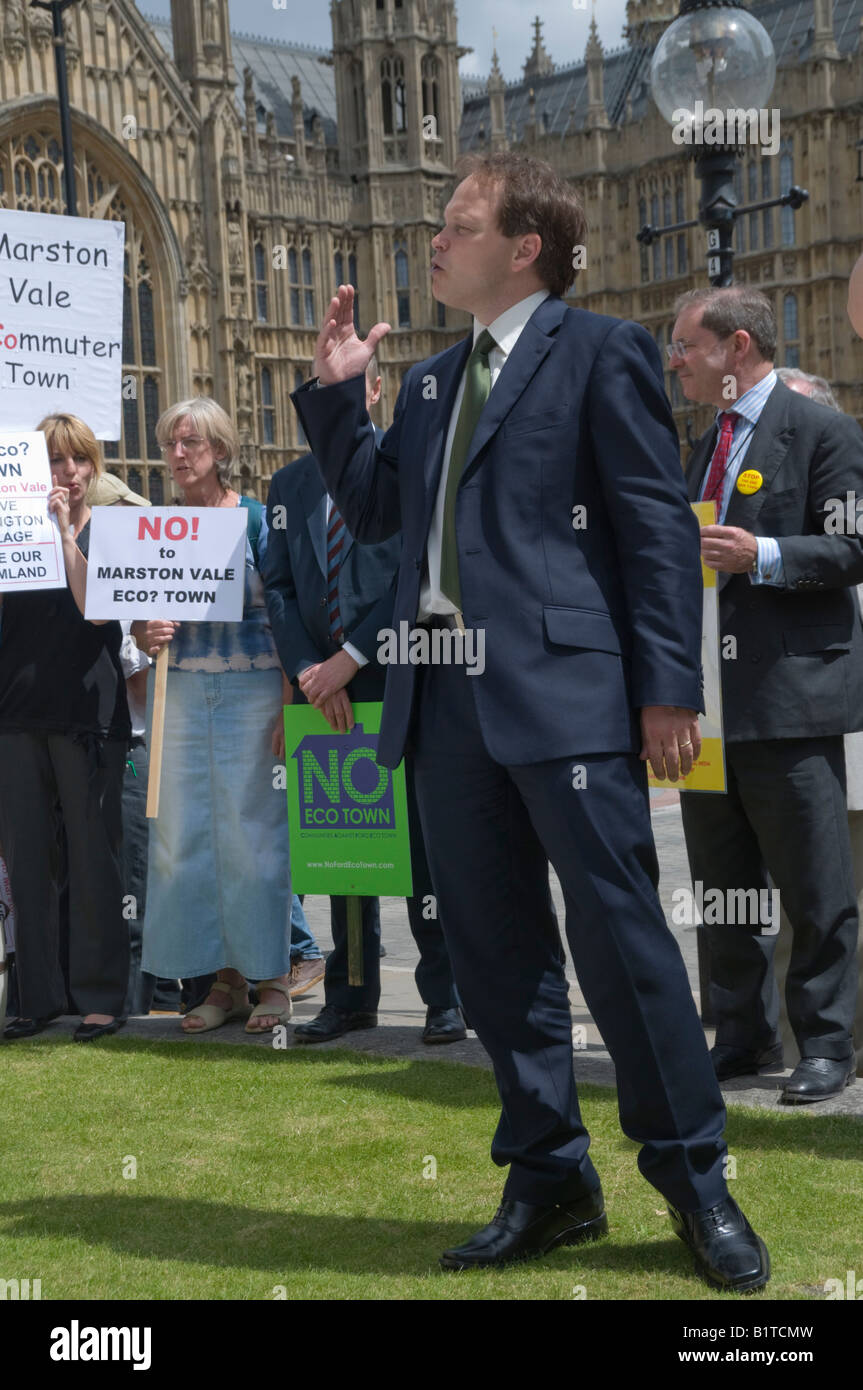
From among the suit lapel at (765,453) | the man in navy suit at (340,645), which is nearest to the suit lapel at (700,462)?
the suit lapel at (765,453)

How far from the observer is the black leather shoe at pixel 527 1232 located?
305cm

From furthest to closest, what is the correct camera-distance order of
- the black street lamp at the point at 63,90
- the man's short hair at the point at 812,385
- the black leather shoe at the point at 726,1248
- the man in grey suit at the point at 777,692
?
the black street lamp at the point at 63,90 → the man's short hair at the point at 812,385 → the man in grey suit at the point at 777,692 → the black leather shoe at the point at 726,1248

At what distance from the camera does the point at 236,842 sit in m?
5.29

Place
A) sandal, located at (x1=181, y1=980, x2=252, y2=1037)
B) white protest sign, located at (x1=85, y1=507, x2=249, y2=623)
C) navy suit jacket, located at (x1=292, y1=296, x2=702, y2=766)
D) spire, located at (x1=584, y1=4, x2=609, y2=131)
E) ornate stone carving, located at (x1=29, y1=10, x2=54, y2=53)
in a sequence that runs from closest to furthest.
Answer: navy suit jacket, located at (x1=292, y1=296, x2=702, y2=766), white protest sign, located at (x1=85, y1=507, x2=249, y2=623), sandal, located at (x1=181, y1=980, x2=252, y2=1037), ornate stone carving, located at (x1=29, y1=10, x2=54, y2=53), spire, located at (x1=584, y1=4, x2=609, y2=131)

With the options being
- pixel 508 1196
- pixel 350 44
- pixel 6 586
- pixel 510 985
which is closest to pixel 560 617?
pixel 510 985

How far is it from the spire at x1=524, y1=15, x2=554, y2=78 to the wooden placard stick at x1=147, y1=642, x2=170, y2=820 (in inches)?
1947

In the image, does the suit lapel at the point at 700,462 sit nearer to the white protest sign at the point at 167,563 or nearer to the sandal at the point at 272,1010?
the white protest sign at the point at 167,563

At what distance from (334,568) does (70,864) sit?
1.39 meters

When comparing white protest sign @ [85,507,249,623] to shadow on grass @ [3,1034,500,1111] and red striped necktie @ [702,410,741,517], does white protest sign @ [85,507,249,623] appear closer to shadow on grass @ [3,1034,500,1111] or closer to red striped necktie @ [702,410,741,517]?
shadow on grass @ [3,1034,500,1111]

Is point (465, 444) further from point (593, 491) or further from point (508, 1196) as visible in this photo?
point (508, 1196)

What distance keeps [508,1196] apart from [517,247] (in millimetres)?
1820

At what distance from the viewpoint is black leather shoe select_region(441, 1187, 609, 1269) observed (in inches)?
120

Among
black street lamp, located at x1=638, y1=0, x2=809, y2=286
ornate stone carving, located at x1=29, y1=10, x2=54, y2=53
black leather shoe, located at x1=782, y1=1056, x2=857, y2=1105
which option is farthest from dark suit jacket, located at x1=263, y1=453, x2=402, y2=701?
ornate stone carving, located at x1=29, y1=10, x2=54, y2=53

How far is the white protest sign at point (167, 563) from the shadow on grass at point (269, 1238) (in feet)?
6.93
